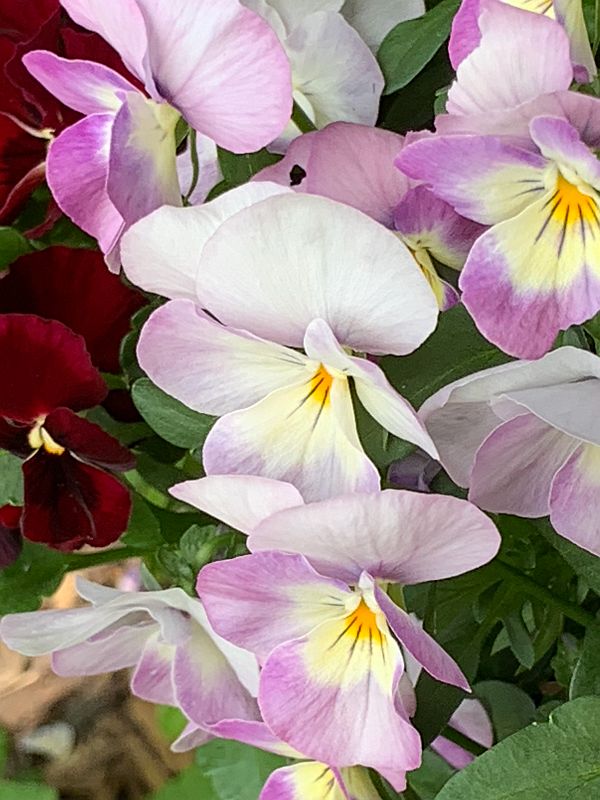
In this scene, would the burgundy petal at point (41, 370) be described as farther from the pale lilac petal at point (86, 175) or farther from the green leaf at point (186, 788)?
the green leaf at point (186, 788)

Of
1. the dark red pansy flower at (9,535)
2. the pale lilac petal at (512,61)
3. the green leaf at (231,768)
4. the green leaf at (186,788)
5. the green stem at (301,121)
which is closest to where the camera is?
the pale lilac petal at (512,61)

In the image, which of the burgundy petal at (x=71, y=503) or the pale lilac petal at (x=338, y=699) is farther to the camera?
the burgundy petal at (x=71, y=503)

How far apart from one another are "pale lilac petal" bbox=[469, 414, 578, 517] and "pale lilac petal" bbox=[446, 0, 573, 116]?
82mm

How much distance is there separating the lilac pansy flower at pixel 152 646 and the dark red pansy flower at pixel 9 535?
35 mm

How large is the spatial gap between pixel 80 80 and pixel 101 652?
247 millimetres

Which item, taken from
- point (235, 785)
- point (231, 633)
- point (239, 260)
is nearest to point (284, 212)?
point (239, 260)

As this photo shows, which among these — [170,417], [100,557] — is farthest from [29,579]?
[170,417]

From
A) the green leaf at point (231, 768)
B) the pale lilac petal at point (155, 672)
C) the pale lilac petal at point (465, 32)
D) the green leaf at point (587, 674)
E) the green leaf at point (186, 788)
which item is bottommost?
the green leaf at point (186, 788)

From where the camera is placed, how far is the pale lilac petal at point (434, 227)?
0.96 feet

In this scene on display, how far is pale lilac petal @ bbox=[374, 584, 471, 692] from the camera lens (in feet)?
0.94

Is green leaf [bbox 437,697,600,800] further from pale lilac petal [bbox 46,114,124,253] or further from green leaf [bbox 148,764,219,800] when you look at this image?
green leaf [bbox 148,764,219,800]

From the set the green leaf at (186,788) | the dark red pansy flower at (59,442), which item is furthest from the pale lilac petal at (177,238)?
the green leaf at (186,788)

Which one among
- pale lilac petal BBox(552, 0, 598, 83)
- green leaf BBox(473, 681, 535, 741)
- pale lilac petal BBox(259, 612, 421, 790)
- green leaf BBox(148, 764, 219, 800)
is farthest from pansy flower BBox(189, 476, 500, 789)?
green leaf BBox(148, 764, 219, 800)

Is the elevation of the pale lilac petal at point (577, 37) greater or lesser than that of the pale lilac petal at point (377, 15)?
greater
